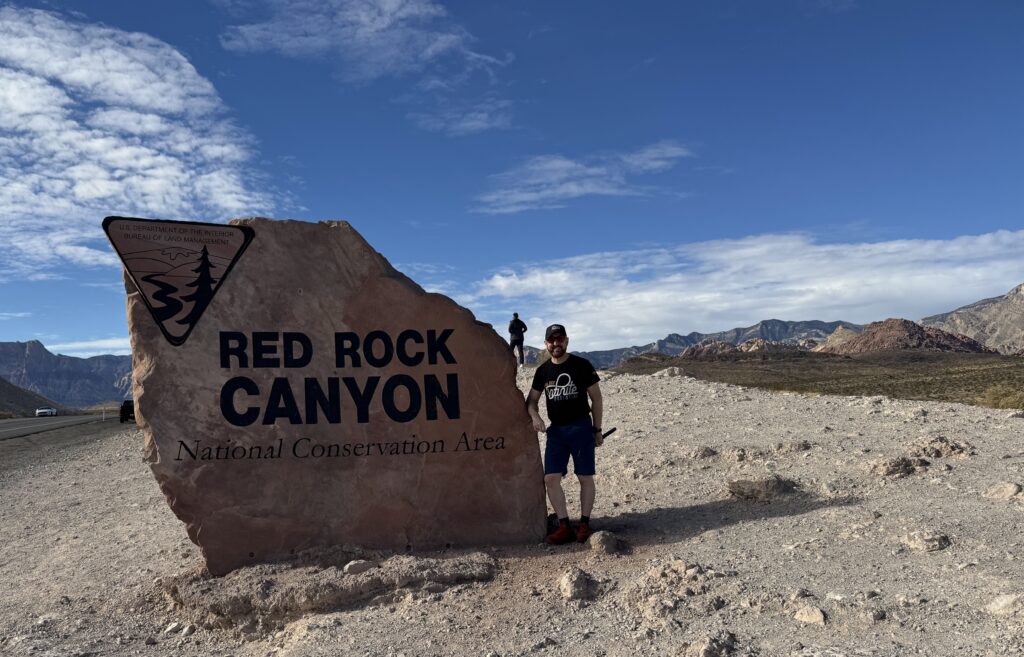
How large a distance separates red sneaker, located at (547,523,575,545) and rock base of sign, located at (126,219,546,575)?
0.22m

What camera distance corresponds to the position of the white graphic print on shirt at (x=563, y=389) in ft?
19.2

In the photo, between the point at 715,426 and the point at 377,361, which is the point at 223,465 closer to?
the point at 377,361

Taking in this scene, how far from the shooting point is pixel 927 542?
16.2 ft

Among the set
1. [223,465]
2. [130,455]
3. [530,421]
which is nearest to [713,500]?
[530,421]

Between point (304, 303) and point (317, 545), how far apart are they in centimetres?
201

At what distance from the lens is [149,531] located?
300 inches

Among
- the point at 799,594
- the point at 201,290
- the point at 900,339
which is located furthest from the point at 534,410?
the point at 900,339

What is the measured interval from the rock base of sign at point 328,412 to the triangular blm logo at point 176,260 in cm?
6

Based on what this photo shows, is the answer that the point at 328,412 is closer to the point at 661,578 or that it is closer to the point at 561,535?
the point at 561,535

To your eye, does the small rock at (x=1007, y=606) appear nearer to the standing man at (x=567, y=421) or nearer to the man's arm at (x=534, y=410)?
the standing man at (x=567, y=421)

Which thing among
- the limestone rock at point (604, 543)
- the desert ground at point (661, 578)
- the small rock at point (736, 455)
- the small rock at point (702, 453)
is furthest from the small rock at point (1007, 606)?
the small rock at point (702, 453)

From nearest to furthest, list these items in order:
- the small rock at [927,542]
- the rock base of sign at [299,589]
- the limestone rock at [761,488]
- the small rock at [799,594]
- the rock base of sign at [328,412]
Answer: the small rock at [799,594] < the small rock at [927,542] < the rock base of sign at [299,589] < the rock base of sign at [328,412] < the limestone rock at [761,488]

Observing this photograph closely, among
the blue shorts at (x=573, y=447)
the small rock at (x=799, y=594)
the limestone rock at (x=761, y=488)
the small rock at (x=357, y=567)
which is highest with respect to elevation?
the blue shorts at (x=573, y=447)

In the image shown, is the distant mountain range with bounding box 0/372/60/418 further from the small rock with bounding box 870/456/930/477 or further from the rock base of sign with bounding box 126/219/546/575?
the small rock with bounding box 870/456/930/477
